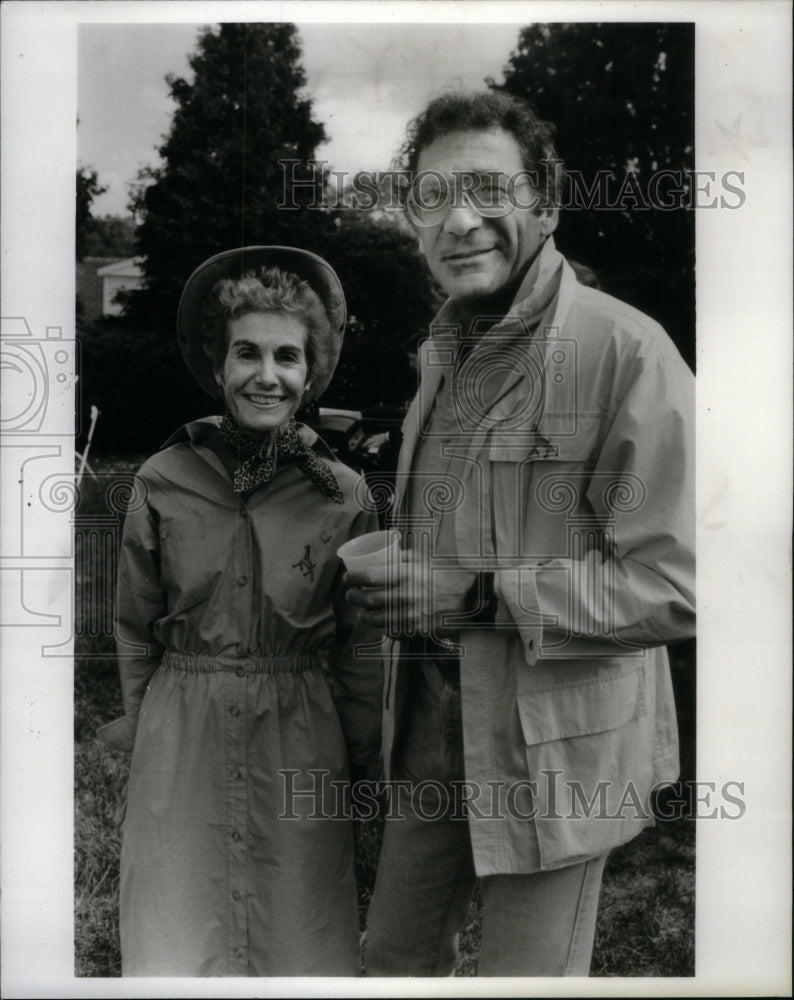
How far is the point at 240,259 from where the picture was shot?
10.7ft

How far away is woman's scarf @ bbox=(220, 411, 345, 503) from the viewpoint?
323 centimetres

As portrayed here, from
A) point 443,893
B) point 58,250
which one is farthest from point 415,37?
point 443,893

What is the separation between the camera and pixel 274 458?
325cm

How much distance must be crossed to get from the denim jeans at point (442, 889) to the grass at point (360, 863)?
0.08 meters

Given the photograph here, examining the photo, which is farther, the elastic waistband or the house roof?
the house roof

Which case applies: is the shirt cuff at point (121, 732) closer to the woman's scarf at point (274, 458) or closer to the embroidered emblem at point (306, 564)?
the embroidered emblem at point (306, 564)

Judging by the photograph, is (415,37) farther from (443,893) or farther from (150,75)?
(443,893)

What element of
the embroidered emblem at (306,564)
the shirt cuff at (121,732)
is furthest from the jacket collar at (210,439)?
the shirt cuff at (121,732)

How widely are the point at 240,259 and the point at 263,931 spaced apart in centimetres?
196

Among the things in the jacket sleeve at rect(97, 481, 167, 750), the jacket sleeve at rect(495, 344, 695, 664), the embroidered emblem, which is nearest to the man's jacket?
the jacket sleeve at rect(495, 344, 695, 664)

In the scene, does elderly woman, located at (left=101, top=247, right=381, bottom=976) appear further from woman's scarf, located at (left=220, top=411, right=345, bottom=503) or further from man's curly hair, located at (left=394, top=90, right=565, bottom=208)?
man's curly hair, located at (left=394, top=90, right=565, bottom=208)

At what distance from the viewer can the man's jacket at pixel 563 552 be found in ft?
10.0

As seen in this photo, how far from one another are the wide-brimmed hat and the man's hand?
1.84ft

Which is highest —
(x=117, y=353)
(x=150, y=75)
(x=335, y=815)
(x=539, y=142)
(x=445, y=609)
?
(x=150, y=75)
